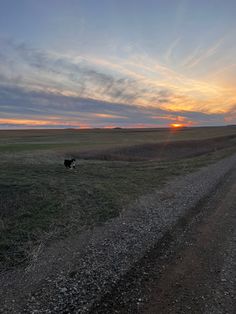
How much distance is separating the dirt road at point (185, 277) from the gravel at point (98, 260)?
47 cm

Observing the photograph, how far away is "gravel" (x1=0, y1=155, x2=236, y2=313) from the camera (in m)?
6.64

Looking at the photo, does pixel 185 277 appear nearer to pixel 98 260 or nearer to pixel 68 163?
pixel 98 260

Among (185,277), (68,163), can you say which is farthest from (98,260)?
(68,163)

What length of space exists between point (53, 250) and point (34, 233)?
6.20 feet

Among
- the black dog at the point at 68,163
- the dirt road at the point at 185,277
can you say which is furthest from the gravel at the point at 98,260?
the black dog at the point at 68,163

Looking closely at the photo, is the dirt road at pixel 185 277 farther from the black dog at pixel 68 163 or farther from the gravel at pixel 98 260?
the black dog at pixel 68 163

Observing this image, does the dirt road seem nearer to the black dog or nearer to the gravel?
the gravel

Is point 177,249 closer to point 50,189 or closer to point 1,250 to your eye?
point 1,250

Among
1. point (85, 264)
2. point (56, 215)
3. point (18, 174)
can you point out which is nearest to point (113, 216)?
point (56, 215)

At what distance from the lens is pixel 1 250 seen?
965 centimetres

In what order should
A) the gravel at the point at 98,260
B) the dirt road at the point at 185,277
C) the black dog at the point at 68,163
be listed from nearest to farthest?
the dirt road at the point at 185,277 → the gravel at the point at 98,260 → the black dog at the point at 68,163

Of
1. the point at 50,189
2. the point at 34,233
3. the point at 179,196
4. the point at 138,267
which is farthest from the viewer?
the point at 50,189

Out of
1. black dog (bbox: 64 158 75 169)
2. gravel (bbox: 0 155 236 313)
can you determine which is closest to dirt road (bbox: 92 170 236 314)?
gravel (bbox: 0 155 236 313)

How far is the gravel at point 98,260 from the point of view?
664 cm
